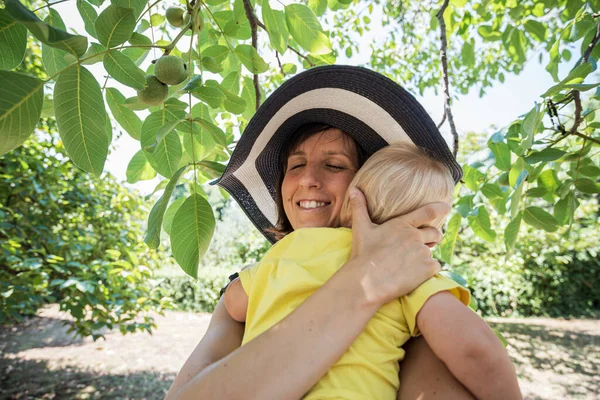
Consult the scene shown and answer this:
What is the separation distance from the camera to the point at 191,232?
116 cm

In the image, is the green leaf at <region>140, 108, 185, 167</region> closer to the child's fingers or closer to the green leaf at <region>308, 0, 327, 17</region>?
the child's fingers

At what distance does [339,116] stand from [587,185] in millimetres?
1204

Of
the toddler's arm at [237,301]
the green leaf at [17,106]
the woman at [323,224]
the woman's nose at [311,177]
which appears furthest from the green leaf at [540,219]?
the green leaf at [17,106]

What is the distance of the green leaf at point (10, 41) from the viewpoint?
0.85 meters

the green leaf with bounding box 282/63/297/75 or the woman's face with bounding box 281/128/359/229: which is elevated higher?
the green leaf with bounding box 282/63/297/75

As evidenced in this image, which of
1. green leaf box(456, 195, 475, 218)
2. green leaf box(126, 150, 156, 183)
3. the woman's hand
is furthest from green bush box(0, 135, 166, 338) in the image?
the woman's hand

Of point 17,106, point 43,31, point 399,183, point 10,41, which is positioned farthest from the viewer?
point 399,183

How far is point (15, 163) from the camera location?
4.12m

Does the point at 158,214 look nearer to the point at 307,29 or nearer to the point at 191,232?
the point at 191,232

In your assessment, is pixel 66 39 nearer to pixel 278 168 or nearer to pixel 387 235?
pixel 387 235

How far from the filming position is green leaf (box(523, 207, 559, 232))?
5.88ft

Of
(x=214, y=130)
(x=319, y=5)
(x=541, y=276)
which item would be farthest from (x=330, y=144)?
(x=541, y=276)

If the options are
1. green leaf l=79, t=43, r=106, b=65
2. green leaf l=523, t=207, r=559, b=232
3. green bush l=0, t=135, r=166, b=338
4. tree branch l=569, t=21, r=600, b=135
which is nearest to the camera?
green leaf l=79, t=43, r=106, b=65

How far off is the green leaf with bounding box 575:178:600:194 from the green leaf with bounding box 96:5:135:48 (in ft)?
5.94
